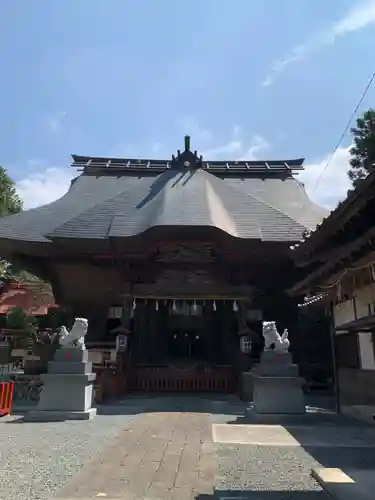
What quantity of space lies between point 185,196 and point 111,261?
163 inches

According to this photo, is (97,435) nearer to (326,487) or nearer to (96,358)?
(326,487)

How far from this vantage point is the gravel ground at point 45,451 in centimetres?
473

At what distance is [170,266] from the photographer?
56.7 ft

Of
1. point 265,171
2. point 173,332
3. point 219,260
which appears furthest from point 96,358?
point 265,171

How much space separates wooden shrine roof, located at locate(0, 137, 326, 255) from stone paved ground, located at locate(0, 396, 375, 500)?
8274 mm

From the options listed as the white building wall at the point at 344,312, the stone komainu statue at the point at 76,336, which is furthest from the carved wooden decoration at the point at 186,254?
the stone komainu statue at the point at 76,336

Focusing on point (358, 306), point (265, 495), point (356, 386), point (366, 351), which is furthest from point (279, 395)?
point (265, 495)

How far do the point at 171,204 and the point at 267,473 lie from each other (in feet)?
44.1

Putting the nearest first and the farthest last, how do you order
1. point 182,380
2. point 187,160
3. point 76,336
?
point 76,336 → point 182,380 → point 187,160

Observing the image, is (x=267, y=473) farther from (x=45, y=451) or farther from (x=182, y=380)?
(x=182, y=380)

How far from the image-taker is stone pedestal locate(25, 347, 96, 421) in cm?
998

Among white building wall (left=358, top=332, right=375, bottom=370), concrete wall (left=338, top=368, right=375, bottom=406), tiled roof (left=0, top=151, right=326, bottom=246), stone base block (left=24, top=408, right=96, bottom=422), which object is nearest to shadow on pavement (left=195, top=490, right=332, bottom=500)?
concrete wall (left=338, top=368, right=375, bottom=406)

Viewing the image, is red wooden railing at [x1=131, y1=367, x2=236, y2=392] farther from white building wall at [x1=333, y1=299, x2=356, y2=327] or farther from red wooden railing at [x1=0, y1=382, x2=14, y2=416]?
red wooden railing at [x1=0, y1=382, x2=14, y2=416]

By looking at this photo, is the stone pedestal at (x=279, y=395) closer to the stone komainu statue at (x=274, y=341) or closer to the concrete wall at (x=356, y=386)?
the stone komainu statue at (x=274, y=341)
